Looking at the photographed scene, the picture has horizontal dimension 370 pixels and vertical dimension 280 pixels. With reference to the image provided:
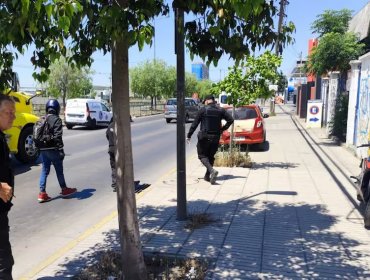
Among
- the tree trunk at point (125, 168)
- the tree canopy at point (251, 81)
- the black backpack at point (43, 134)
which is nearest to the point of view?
the tree trunk at point (125, 168)

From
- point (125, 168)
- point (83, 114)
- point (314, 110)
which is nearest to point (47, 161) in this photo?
point (125, 168)

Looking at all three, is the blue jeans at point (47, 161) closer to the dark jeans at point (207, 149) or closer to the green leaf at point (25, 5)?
the dark jeans at point (207, 149)

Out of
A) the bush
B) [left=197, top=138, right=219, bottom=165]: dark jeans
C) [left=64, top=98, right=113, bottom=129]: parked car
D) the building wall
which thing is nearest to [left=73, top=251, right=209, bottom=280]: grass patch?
[left=197, top=138, right=219, bottom=165]: dark jeans

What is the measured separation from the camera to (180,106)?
19.0 feet

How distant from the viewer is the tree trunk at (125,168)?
351 centimetres

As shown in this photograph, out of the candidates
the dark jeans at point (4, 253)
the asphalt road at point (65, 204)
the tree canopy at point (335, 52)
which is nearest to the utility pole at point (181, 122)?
the asphalt road at point (65, 204)

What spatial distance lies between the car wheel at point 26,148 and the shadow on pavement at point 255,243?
5.56 m

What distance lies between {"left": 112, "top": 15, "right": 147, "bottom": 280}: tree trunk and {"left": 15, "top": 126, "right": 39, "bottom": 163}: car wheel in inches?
311

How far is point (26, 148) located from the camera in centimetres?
1110

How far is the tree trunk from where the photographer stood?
11.5 ft

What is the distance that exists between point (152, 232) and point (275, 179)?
14.8ft

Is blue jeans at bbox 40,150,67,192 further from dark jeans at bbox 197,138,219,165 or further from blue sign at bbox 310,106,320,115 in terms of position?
blue sign at bbox 310,106,320,115

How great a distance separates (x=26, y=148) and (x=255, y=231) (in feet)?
24.6

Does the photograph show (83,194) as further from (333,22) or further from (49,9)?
(333,22)
